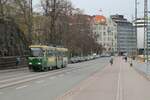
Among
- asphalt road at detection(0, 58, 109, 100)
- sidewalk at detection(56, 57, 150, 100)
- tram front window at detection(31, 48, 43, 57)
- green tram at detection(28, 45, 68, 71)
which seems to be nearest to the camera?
sidewalk at detection(56, 57, 150, 100)

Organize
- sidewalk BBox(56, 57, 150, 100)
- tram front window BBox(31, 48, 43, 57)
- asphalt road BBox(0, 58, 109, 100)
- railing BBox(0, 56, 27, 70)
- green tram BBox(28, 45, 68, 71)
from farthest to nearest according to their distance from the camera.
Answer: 1. railing BBox(0, 56, 27, 70)
2. tram front window BBox(31, 48, 43, 57)
3. green tram BBox(28, 45, 68, 71)
4. asphalt road BBox(0, 58, 109, 100)
5. sidewalk BBox(56, 57, 150, 100)

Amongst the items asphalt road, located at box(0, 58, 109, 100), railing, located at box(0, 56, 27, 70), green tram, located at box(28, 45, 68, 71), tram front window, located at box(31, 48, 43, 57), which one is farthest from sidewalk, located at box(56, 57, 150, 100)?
railing, located at box(0, 56, 27, 70)

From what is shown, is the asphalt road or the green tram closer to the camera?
the asphalt road

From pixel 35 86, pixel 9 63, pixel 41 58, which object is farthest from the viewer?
pixel 9 63

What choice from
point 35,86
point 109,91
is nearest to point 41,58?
point 35,86

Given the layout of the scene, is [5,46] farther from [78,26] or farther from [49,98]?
[78,26]

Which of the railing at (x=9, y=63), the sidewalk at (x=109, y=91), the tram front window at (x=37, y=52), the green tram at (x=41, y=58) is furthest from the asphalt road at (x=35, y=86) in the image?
the railing at (x=9, y=63)

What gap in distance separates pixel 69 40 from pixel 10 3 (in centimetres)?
4580

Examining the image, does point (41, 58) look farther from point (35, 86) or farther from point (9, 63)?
point (35, 86)

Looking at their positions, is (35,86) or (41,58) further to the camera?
(41,58)

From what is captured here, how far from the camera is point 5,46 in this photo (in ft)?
218

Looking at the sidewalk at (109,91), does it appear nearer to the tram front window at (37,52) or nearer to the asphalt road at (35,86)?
the asphalt road at (35,86)

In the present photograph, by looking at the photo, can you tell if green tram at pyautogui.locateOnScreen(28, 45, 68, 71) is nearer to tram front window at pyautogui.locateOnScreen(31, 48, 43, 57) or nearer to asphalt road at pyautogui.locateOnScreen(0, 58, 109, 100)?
tram front window at pyautogui.locateOnScreen(31, 48, 43, 57)

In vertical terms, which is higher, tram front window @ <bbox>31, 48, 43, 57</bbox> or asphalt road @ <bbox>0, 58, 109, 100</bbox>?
tram front window @ <bbox>31, 48, 43, 57</bbox>
